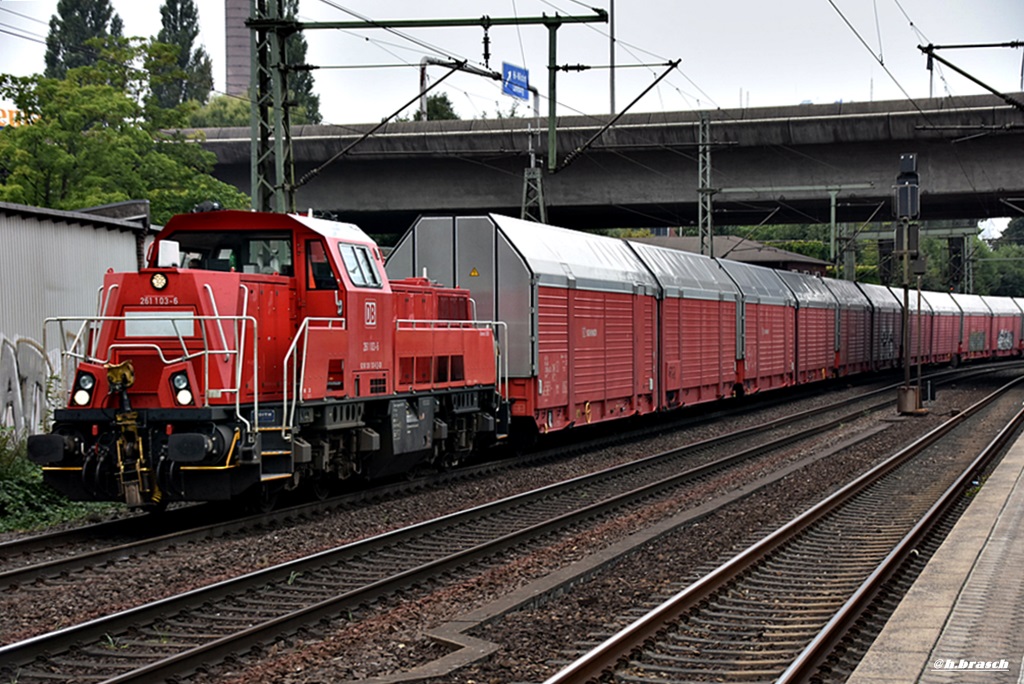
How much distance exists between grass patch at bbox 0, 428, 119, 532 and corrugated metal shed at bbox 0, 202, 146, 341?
249 cm

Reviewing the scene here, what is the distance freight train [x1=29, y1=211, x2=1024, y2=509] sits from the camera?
1189 cm

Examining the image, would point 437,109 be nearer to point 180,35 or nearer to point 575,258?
point 180,35

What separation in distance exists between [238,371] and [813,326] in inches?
1091

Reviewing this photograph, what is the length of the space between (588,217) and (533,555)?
3436 centimetres

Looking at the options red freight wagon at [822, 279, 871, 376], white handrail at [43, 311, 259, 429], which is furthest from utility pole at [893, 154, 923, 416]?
white handrail at [43, 311, 259, 429]

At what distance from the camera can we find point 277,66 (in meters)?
18.5

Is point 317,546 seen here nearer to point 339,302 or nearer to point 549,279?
point 339,302

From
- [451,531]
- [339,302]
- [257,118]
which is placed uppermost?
[257,118]

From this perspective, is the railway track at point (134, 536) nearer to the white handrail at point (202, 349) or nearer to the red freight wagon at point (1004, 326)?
the white handrail at point (202, 349)

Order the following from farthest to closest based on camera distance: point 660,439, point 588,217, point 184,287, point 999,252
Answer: point 999,252
point 588,217
point 660,439
point 184,287

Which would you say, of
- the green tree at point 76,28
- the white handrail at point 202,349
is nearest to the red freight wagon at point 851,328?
the white handrail at point 202,349

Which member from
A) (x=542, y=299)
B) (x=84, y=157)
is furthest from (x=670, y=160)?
(x=542, y=299)

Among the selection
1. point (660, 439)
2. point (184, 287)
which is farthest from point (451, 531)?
point (660, 439)

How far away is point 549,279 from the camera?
61.7 ft
